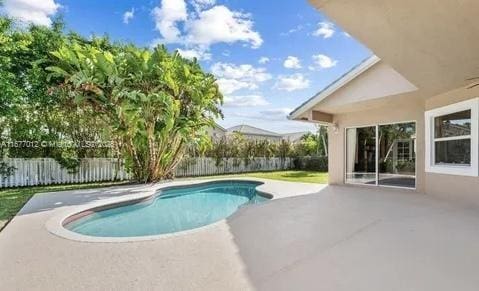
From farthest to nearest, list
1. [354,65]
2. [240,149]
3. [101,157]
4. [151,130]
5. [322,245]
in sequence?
[240,149], [101,157], [151,130], [354,65], [322,245]

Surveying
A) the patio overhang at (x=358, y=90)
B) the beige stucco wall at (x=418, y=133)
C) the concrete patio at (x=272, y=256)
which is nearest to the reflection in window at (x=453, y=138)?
the beige stucco wall at (x=418, y=133)

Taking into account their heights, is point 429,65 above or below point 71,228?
above

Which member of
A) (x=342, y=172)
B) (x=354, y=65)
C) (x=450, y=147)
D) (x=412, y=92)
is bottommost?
(x=342, y=172)

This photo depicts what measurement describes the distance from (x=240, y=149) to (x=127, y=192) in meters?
11.9

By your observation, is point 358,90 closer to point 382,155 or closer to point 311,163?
point 382,155

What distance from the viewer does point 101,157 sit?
16.5 metres

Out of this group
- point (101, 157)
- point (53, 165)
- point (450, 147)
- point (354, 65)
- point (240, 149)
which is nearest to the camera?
point (450, 147)

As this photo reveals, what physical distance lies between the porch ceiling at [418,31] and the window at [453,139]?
1.35 metres

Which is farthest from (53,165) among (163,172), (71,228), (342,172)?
(342,172)

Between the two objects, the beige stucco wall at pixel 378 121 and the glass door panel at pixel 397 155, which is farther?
the glass door panel at pixel 397 155

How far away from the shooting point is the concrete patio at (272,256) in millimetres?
3676

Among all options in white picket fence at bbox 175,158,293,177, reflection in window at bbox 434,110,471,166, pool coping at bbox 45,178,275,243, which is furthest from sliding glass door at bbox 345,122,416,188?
white picket fence at bbox 175,158,293,177

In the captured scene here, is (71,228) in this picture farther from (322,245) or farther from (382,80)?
(382,80)

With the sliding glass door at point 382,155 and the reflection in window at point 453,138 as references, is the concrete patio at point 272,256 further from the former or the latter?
the sliding glass door at point 382,155
